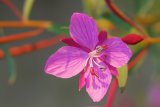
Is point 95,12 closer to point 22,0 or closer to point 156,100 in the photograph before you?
point 156,100

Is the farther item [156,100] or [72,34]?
[156,100]

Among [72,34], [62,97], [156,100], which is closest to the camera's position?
[72,34]

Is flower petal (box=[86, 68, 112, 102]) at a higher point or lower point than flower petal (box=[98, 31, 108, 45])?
lower

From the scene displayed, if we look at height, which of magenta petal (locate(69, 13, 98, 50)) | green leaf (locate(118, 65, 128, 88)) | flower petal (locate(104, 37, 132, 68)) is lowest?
green leaf (locate(118, 65, 128, 88))

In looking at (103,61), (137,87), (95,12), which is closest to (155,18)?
(95,12)
